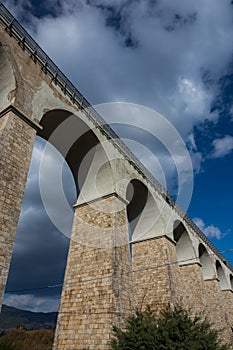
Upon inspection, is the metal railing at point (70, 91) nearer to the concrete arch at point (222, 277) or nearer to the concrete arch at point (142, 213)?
the concrete arch at point (142, 213)

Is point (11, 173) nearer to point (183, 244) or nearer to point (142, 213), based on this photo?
point (142, 213)

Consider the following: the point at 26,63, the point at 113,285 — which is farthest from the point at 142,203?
the point at 26,63

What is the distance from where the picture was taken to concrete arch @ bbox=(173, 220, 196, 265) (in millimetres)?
19188

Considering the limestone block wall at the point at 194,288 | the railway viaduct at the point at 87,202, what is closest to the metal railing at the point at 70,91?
the railway viaduct at the point at 87,202

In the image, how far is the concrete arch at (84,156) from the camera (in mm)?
11422

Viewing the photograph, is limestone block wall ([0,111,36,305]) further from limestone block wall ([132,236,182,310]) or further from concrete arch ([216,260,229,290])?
concrete arch ([216,260,229,290])

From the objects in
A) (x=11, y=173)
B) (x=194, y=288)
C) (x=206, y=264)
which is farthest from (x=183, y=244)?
(x=11, y=173)

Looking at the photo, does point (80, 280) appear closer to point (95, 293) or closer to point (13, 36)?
point (95, 293)

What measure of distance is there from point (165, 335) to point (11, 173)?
6.02 meters

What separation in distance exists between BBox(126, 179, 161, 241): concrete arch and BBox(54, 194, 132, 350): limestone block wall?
3.61m

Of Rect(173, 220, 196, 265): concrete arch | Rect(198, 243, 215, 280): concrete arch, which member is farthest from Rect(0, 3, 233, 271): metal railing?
Rect(198, 243, 215, 280): concrete arch

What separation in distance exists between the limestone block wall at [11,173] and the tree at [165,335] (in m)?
3.57

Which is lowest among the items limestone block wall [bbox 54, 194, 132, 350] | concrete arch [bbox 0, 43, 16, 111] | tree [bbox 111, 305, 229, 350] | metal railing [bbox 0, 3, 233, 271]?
tree [bbox 111, 305, 229, 350]

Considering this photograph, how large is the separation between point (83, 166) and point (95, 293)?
5.74 meters
